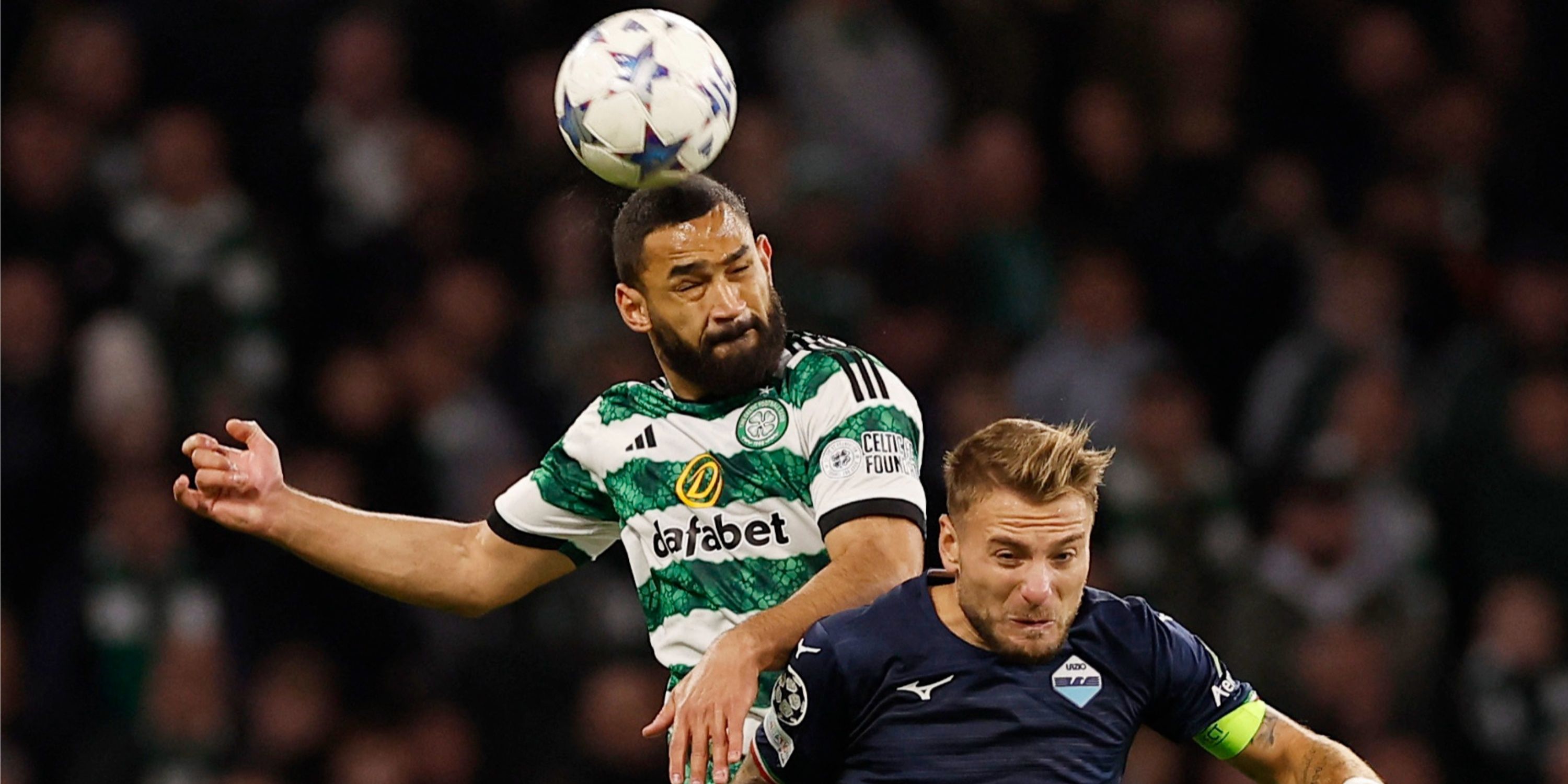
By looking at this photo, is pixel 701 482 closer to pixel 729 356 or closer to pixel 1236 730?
pixel 729 356

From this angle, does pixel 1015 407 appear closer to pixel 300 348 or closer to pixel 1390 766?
pixel 1390 766

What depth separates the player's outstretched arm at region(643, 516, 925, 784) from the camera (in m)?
4.33

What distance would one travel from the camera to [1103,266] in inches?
380

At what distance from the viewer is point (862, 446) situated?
490cm

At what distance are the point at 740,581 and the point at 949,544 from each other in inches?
23.4

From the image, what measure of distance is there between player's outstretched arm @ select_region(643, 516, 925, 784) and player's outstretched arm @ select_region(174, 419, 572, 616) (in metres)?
1.10

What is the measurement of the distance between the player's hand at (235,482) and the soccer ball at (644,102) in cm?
108

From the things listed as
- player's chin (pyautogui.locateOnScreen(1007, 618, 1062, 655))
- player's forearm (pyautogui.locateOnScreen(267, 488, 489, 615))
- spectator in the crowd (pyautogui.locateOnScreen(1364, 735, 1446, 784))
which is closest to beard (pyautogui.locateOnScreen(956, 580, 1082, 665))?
player's chin (pyautogui.locateOnScreen(1007, 618, 1062, 655))

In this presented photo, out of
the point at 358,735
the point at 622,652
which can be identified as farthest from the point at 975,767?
the point at 358,735

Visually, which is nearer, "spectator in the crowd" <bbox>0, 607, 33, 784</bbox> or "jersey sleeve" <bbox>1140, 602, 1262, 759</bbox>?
"jersey sleeve" <bbox>1140, 602, 1262, 759</bbox>

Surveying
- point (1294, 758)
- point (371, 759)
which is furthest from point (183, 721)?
point (1294, 758)

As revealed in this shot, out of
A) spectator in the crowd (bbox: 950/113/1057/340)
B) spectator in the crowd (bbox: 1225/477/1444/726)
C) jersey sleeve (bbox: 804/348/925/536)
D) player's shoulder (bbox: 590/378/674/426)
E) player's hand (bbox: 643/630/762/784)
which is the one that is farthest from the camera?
spectator in the crowd (bbox: 950/113/1057/340)

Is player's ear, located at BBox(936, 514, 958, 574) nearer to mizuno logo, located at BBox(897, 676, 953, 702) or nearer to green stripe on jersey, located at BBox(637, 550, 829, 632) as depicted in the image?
mizuno logo, located at BBox(897, 676, 953, 702)

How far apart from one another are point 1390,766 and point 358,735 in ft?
13.7
